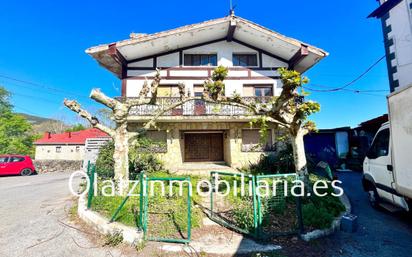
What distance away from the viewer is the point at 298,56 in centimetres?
1202

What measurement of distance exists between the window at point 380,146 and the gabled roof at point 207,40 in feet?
24.1

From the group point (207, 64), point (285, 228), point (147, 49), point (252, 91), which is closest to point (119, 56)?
point (147, 49)

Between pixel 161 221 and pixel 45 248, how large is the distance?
7.46ft

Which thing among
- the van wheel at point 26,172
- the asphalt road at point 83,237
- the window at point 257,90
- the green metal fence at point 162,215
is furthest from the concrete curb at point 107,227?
the van wheel at point 26,172

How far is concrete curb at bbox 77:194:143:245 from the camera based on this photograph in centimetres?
421

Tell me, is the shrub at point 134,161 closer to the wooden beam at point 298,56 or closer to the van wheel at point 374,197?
the van wheel at point 374,197

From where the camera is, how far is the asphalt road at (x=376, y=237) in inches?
153

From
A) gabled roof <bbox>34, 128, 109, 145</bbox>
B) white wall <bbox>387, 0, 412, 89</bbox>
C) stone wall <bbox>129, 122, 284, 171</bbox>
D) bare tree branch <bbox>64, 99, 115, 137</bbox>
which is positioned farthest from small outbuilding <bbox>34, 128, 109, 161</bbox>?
white wall <bbox>387, 0, 412, 89</bbox>

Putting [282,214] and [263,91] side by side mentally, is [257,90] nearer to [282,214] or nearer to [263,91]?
[263,91]

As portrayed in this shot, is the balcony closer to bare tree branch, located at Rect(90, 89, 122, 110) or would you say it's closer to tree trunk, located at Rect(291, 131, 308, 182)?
bare tree branch, located at Rect(90, 89, 122, 110)

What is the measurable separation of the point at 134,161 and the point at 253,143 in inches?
262

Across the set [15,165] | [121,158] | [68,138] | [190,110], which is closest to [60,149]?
[68,138]

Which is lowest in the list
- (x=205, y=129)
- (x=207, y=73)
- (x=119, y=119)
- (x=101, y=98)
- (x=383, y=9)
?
(x=119, y=119)

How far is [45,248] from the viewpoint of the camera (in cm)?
419
